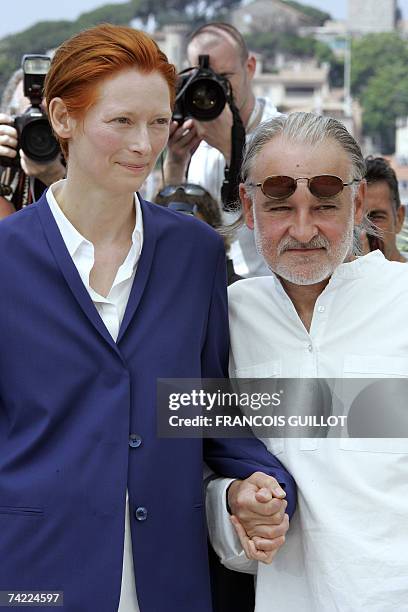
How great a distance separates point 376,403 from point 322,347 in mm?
145

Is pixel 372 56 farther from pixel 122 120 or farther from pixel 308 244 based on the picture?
pixel 122 120

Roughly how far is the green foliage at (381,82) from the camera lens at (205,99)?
92.0m

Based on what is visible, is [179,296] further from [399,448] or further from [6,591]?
[6,591]

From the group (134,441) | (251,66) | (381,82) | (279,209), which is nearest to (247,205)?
(279,209)

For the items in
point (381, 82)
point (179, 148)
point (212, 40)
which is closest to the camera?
point (179, 148)

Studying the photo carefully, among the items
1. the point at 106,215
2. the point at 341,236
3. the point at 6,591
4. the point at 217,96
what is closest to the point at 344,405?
the point at 341,236

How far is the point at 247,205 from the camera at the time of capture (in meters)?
2.10

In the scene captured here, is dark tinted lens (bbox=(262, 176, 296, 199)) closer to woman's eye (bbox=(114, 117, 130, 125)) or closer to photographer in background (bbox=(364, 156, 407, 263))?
woman's eye (bbox=(114, 117, 130, 125))

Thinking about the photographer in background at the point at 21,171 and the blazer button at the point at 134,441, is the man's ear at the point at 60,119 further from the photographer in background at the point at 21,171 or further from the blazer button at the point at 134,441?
the photographer in background at the point at 21,171

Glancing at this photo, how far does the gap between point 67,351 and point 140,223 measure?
0.31 m

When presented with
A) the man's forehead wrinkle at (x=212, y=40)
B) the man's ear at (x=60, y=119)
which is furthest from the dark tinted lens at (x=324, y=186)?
the man's forehead wrinkle at (x=212, y=40)

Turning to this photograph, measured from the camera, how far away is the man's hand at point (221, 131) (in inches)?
131

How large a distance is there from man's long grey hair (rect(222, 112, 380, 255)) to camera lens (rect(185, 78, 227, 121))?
125 cm

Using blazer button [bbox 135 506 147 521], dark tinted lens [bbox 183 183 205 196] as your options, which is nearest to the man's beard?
blazer button [bbox 135 506 147 521]
